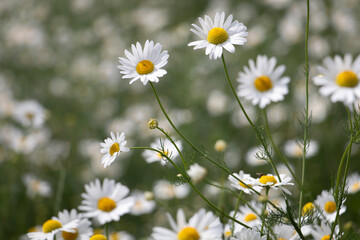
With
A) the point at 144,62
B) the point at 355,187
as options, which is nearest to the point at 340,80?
the point at 355,187

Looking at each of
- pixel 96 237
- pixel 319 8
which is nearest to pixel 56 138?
pixel 96 237

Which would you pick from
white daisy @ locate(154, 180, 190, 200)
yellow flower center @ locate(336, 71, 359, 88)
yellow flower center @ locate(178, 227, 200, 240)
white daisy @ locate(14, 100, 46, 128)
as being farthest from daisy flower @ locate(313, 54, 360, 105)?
white daisy @ locate(14, 100, 46, 128)

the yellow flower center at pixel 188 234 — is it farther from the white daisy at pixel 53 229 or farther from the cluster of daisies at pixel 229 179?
the white daisy at pixel 53 229

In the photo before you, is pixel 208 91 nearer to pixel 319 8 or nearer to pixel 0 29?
pixel 319 8

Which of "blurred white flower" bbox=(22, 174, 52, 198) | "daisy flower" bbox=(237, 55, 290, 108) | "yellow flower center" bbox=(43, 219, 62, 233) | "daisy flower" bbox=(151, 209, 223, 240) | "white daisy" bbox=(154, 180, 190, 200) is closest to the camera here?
"daisy flower" bbox=(151, 209, 223, 240)

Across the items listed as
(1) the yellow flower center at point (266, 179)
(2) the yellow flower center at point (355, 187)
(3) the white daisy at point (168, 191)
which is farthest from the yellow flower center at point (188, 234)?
(3) the white daisy at point (168, 191)

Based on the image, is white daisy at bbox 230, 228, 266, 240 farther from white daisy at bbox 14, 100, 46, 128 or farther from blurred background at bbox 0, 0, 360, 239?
white daisy at bbox 14, 100, 46, 128
